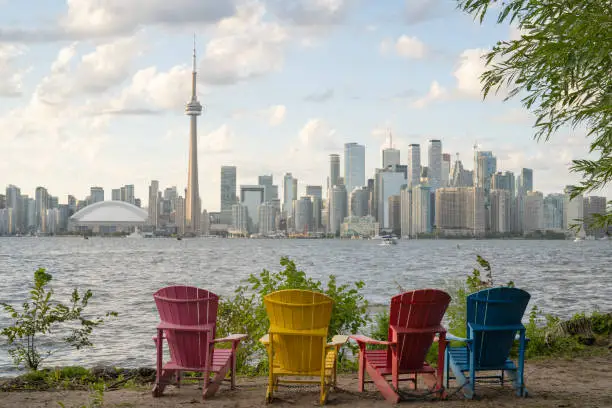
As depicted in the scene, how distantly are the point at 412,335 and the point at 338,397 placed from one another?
1010mm

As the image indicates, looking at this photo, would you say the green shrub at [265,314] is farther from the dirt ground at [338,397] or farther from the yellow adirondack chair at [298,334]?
the yellow adirondack chair at [298,334]

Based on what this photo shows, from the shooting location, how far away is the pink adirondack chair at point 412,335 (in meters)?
6.80

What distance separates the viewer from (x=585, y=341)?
10500mm

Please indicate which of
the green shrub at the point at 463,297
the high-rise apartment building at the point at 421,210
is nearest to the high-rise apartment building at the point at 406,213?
the high-rise apartment building at the point at 421,210

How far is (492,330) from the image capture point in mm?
6879

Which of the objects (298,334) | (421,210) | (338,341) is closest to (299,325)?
(298,334)

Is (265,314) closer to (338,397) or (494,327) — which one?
(338,397)

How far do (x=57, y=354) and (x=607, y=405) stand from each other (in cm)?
1050

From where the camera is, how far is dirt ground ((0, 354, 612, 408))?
6.85m

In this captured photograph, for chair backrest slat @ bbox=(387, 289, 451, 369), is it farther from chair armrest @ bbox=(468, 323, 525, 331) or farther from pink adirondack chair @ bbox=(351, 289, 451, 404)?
chair armrest @ bbox=(468, 323, 525, 331)

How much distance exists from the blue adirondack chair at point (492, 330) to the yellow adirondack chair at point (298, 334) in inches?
52.4

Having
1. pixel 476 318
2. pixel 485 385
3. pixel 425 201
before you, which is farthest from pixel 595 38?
pixel 425 201

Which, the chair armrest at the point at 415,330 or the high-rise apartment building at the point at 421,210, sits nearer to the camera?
the chair armrest at the point at 415,330

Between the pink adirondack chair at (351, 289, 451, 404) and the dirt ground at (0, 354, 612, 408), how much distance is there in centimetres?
20
